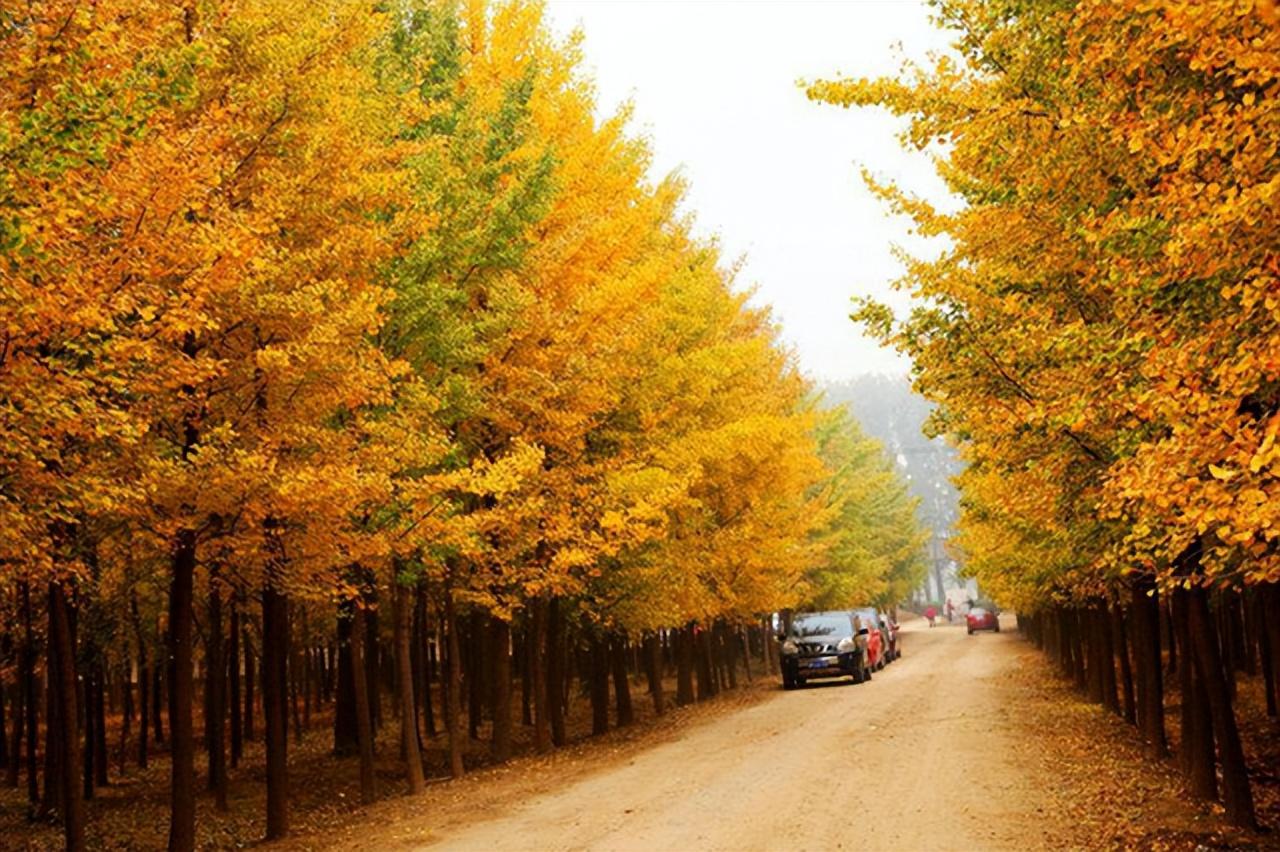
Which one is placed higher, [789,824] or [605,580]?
[605,580]

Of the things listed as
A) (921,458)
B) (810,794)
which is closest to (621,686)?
(810,794)

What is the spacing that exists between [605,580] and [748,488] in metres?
6.11

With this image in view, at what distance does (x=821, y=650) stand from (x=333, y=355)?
20.8 meters

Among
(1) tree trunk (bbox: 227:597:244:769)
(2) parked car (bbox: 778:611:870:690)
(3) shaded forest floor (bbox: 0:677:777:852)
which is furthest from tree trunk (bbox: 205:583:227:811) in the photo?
(2) parked car (bbox: 778:611:870:690)

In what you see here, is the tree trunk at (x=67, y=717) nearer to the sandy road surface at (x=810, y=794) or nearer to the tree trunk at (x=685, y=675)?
the sandy road surface at (x=810, y=794)

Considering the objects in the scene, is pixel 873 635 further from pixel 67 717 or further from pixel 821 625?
pixel 67 717

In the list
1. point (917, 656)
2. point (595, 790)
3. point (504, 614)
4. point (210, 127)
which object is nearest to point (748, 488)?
point (504, 614)

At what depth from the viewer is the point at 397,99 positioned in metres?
13.8

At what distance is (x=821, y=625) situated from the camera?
2984 cm

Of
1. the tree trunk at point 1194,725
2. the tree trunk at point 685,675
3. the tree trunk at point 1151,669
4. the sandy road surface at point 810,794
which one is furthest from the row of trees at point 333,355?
the tree trunk at point 1194,725

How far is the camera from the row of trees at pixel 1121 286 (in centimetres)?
535

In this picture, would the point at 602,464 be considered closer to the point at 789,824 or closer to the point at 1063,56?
the point at 789,824

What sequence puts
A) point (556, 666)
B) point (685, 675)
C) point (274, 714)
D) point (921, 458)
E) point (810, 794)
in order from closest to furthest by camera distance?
point (810, 794)
point (274, 714)
point (556, 666)
point (685, 675)
point (921, 458)

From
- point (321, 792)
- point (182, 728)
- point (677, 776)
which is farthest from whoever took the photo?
point (321, 792)
